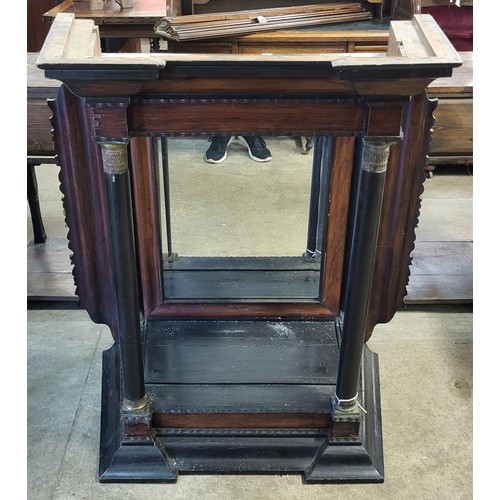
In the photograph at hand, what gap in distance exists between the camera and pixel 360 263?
1.47m

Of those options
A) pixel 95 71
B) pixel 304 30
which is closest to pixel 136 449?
pixel 95 71

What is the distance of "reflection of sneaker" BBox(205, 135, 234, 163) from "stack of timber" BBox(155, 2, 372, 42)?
1.59ft

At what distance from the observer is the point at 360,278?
1.49 meters

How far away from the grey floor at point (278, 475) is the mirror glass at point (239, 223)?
2 cm

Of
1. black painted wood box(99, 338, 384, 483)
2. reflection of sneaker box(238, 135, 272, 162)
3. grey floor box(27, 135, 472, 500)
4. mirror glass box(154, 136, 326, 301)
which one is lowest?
grey floor box(27, 135, 472, 500)

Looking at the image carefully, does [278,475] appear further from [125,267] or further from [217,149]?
[217,149]

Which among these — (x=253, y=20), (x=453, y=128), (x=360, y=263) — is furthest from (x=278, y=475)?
(x=253, y=20)

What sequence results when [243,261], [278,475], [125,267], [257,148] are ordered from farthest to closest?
[243,261] → [257,148] → [278,475] → [125,267]

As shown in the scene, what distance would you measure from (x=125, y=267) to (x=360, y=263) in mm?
551

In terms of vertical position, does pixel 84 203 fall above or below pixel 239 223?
above

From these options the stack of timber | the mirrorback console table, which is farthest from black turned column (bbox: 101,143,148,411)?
the stack of timber

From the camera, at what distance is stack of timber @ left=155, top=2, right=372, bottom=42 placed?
7.09 feet

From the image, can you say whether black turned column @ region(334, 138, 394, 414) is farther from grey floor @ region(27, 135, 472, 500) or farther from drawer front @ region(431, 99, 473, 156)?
drawer front @ region(431, 99, 473, 156)

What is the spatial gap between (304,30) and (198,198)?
768mm
